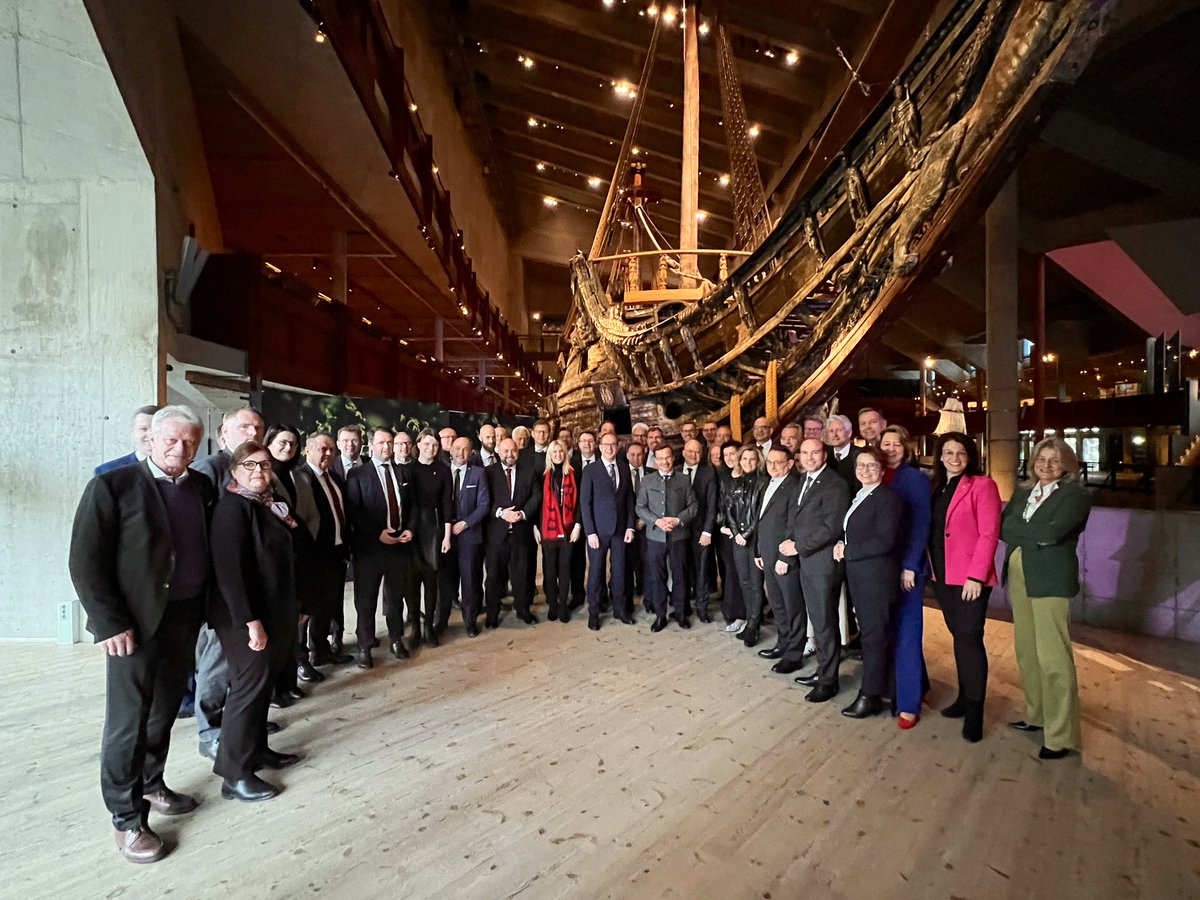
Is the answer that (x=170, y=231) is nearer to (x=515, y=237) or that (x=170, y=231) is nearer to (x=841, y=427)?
(x=841, y=427)

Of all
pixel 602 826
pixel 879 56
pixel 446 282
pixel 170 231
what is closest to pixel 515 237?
Answer: pixel 446 282

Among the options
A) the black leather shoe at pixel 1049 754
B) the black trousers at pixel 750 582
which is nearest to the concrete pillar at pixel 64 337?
the black trousers at pixel 750 582

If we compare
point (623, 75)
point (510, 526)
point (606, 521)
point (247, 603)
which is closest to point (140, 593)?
point (247, 603)

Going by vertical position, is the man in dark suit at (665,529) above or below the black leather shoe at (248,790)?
above

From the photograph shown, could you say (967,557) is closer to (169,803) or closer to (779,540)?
Answer: (779,540)

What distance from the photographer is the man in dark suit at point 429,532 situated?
4.34 metres

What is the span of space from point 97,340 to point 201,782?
330 cm

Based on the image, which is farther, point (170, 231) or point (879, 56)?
point (879, 56)

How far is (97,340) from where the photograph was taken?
4340 millimetres

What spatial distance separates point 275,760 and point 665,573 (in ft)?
9.49

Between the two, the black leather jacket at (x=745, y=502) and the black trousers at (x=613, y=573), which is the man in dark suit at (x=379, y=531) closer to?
the black trousers at (x=613, y=573)

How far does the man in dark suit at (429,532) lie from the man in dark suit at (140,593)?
2.03 meters

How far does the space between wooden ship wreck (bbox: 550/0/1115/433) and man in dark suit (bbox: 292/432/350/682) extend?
384 cm

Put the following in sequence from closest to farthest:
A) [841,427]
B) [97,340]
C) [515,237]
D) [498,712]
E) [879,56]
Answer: [498,712], [841,427], [97,340], [879,56], [515,237]
